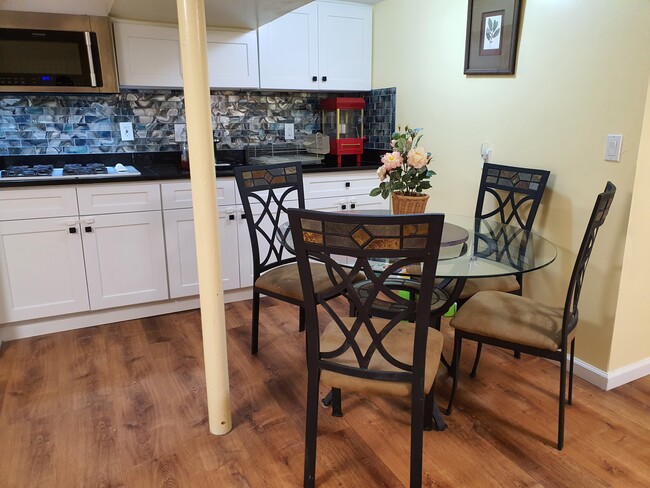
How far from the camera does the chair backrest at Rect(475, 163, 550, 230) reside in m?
2.51

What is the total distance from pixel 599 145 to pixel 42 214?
2899 millimetres

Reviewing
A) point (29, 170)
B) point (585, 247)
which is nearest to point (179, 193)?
point (29, 170)

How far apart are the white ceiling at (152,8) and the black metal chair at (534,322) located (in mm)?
1897

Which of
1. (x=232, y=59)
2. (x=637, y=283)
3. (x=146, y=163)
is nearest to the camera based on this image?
(x=637, y=283)

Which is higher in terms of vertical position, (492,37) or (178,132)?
(492,37)

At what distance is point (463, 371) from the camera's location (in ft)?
8.09

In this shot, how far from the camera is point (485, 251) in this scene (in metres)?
2.05

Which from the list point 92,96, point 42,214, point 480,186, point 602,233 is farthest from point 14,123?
point 602,233

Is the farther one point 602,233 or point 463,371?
point 463,371

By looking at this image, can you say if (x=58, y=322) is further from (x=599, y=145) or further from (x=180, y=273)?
(x=599, y=145)

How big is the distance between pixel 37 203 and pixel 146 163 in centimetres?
86

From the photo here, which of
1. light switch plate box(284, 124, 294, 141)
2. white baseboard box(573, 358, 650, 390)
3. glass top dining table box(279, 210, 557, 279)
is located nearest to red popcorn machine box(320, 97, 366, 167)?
light switch plate box(284, 124, 294, 141)

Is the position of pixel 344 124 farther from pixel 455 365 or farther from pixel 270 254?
pixel 455 365

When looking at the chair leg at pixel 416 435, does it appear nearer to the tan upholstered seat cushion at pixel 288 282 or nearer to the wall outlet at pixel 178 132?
the tan upholstered seat cushion at pixel 288 282
